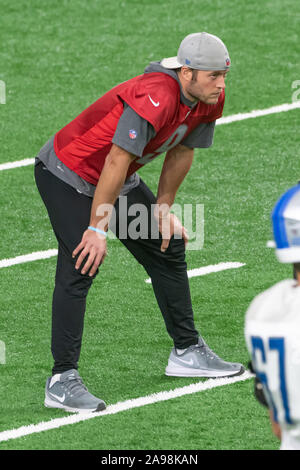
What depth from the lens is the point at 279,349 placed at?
295cm

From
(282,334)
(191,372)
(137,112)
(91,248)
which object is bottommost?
(191,372)

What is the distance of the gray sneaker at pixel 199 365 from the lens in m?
5.73

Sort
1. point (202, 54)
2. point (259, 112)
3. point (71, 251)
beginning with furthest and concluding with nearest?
point (259, 112)
point (71, 251)
point (202, 54)

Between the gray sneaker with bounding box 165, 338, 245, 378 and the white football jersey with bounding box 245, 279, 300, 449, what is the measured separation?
2703mm

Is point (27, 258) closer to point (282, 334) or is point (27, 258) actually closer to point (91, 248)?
point (91, 248)

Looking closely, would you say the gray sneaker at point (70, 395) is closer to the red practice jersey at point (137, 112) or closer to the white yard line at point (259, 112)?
the red practice jersey at point (137, 112)

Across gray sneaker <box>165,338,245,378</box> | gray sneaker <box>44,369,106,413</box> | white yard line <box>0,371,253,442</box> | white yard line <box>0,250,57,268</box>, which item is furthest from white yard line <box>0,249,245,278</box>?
gray sneaker <box>44,369,106,413</box>

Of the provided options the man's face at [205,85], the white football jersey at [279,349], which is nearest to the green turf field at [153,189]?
the man's face at [205,85]

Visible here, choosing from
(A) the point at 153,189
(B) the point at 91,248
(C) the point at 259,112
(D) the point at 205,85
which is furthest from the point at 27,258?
(C) the point at 259,112

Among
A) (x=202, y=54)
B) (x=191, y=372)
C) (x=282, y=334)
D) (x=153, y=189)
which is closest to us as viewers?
(x=282, y=334)

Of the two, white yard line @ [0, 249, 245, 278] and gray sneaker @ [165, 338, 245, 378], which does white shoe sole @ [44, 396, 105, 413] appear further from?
white yard line @ [0, 249, 245, 278]

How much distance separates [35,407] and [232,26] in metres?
6.98

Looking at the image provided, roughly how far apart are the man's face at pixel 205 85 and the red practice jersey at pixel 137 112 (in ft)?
0.20

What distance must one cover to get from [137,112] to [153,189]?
3619 mm
